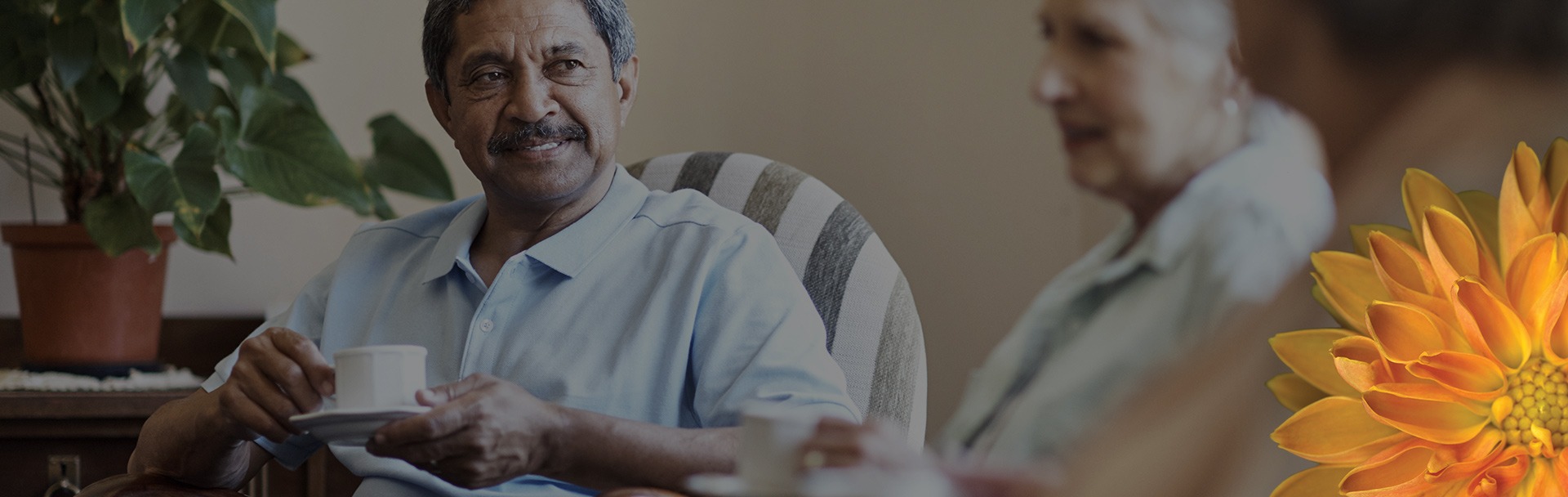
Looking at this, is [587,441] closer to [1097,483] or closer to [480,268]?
[480,268]

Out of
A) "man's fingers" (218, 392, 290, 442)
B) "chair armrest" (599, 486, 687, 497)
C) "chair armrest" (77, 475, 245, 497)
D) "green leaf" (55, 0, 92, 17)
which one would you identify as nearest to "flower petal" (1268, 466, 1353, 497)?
"chair armrest" (599, 486, 687, 497)

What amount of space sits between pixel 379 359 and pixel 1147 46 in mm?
706

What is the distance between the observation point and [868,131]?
4.92ft

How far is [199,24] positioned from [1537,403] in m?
1.75

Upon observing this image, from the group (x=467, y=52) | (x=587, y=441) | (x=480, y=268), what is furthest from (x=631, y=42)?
(x=587, y=441)

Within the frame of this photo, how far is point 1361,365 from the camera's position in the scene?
0.43 metres

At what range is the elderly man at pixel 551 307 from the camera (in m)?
1.01

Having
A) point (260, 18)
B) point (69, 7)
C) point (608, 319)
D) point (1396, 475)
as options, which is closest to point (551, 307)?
point (608, 319)

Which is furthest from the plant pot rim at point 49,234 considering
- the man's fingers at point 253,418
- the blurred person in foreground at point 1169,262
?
the blurred person in foreground at point 1169,262

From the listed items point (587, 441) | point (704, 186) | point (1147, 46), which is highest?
point (1147, 46)

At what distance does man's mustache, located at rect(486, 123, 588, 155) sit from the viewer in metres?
1.18

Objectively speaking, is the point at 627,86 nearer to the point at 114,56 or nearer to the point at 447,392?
the point at 447,392

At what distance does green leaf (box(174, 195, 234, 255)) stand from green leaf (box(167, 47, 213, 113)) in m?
0.15

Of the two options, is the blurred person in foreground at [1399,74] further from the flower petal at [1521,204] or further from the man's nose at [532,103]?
the man's nose at [532,103]
